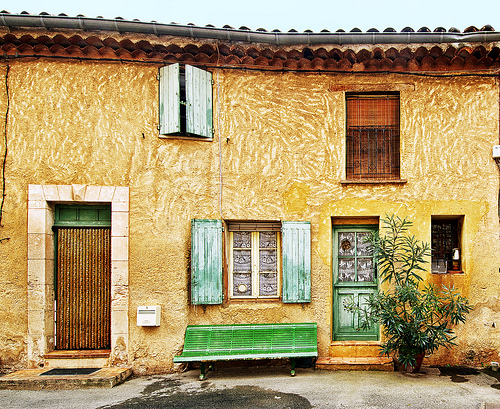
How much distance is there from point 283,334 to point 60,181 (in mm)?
4074

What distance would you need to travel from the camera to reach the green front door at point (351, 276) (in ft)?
18.4

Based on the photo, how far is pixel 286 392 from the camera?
4.44 metres

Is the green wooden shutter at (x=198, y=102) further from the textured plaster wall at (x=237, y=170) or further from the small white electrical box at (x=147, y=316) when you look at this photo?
the small white electrical box at (x=147, y=316)

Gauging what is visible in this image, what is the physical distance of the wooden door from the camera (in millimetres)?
5371

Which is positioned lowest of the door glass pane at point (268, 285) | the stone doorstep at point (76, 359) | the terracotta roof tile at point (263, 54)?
the stone doorstep at point (76, 359)

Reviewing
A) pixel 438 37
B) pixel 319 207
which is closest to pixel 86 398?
pixel 319 207

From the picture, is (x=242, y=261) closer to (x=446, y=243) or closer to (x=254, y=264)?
(x=254, y=264)

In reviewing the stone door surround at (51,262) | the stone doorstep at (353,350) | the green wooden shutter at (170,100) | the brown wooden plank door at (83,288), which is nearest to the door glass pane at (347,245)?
the stone doorstep at (353,350)

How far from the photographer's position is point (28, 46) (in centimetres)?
521

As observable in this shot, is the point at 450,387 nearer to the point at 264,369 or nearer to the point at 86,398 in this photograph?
the point at 264,369

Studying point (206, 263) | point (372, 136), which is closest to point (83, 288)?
point (206, 263)

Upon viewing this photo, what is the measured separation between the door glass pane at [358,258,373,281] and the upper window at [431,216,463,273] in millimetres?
1001

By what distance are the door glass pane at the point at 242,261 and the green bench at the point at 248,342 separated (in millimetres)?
882

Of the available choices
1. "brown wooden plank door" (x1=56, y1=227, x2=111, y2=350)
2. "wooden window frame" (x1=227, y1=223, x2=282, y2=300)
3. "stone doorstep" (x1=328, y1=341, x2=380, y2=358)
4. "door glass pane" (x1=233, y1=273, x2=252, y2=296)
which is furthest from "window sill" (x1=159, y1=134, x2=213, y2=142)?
"stone doorstep" (x1=328, y1=341, x2=380, y2=358)
